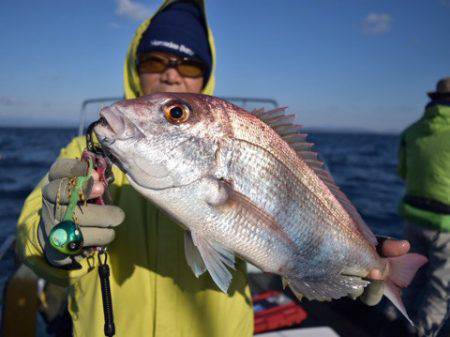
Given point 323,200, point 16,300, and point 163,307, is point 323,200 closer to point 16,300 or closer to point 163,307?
point 163,307

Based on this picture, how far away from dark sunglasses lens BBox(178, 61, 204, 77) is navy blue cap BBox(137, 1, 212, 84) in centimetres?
5

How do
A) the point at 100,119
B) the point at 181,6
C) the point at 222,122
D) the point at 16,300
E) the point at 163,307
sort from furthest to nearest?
1. the point at 16,300
2. the point at 181,6
3. the point at 163,307
4. the point at 222,122
5. the point at 100,119

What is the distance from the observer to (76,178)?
150 cm

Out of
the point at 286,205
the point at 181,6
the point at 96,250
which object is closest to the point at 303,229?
the point at 286,205

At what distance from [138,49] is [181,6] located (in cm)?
62

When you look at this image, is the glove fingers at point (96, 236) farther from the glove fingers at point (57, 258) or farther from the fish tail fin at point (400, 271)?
the fish tail fin at point (400, 271)

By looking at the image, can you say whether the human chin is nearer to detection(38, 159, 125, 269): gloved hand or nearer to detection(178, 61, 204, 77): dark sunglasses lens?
detection(178, 61, 204, 77): dark sunglasses lens

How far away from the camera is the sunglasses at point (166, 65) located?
2.45 metres

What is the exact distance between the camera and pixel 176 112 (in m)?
1.53

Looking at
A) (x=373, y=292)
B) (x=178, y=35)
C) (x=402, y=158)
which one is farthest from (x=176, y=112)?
(x=402, y=158)

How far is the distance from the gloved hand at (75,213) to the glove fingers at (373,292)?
4.67ft

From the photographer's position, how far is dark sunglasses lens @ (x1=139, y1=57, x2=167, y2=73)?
8.07 ft

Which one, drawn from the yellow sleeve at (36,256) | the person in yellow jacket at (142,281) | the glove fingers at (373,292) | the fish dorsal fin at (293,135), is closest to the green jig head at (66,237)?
the person in yellow jacket at (142,281)

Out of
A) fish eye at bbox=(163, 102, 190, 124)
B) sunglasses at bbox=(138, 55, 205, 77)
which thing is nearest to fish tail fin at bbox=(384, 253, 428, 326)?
fish eye at bbox=(163, 102, 190, 124)
